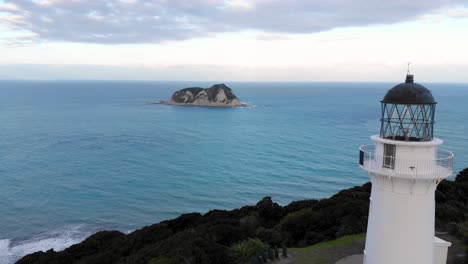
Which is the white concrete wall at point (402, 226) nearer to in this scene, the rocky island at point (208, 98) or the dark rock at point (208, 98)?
the rocky island at point (208, 98)

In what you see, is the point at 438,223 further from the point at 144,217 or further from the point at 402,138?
the point at 144,217

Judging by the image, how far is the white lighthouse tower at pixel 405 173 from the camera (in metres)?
7.90

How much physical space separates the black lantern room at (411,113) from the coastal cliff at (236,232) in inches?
304

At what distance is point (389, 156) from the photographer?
8.06 m

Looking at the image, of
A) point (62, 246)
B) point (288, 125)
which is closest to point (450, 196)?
point (62, 246)

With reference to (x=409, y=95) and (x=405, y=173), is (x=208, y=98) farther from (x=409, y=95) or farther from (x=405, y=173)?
(x=405, y=173)

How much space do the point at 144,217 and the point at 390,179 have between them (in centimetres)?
2613

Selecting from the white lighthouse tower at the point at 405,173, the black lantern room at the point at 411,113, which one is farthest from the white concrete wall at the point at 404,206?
the black lantern room at the point at 411,113

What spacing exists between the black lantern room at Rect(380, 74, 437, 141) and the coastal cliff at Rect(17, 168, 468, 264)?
7722 mm

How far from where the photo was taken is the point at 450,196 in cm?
2191

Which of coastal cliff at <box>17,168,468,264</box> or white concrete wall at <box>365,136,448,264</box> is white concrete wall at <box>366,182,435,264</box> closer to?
white concrete wall at <box>365,136,448,264</box>

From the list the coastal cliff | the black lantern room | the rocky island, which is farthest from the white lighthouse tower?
the rocky island

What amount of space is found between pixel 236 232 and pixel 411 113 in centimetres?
979

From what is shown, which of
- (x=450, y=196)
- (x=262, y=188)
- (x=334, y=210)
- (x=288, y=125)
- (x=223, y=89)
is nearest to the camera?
(x=334, y=210)
